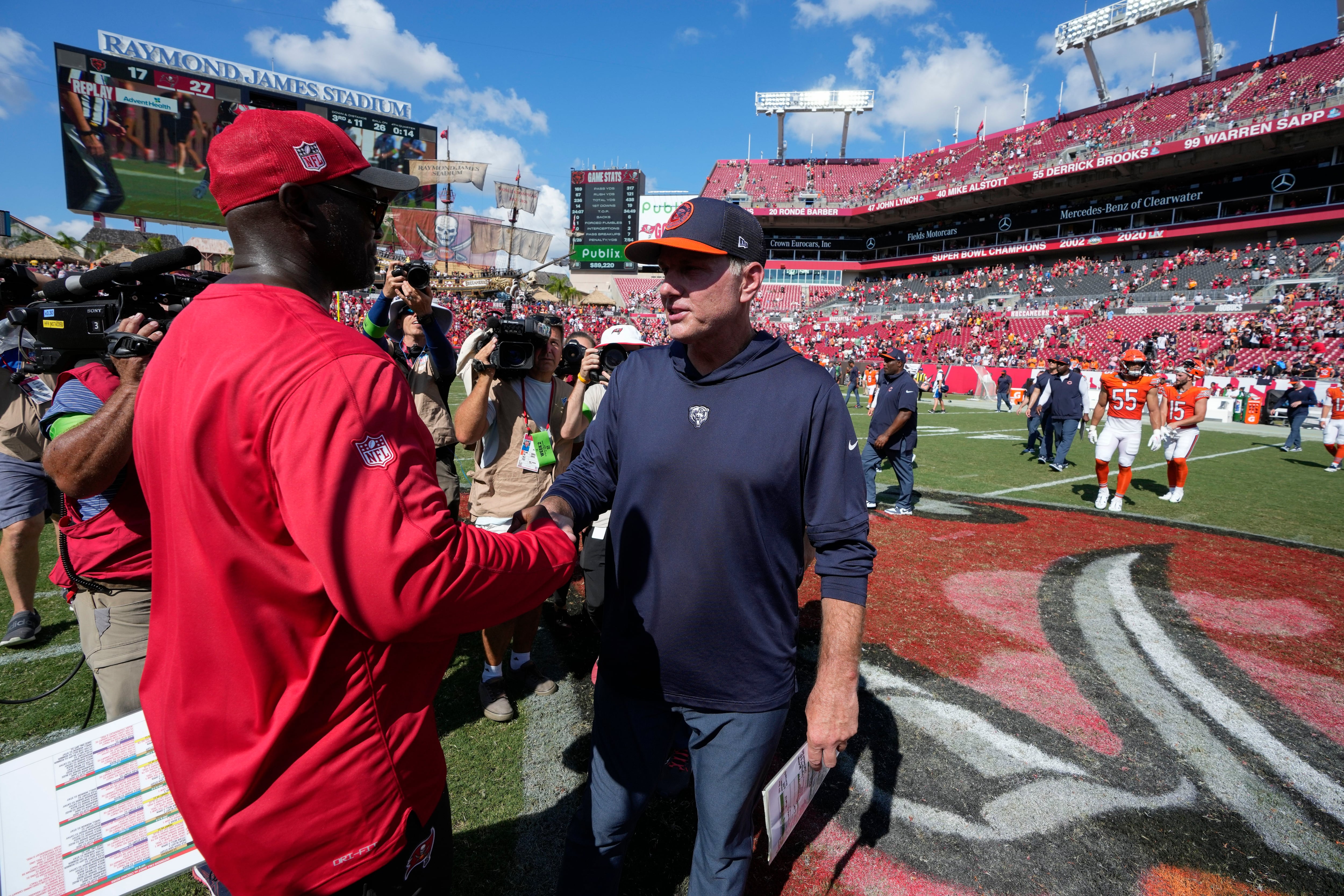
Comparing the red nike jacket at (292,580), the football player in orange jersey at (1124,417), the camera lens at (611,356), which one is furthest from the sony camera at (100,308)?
the football player in orange jersey at (1124,417)

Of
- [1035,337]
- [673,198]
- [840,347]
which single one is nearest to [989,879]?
[1035,337]

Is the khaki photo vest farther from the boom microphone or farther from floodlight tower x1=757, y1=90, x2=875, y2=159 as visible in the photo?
floodlight tower x1=757, y1=90, x2=875, y2=159

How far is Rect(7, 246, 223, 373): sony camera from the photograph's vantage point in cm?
204

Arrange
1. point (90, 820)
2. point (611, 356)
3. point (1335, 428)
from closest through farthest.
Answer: point (90, 820) < point (611, 356) < point (1335, 428)

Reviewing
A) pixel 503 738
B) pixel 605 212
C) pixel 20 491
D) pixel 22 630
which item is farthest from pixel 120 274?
pixel 605 212

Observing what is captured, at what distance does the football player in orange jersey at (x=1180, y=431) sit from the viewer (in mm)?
8992

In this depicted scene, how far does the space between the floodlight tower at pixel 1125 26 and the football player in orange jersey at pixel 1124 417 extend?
49.9 meters

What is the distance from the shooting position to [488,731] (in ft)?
10.9

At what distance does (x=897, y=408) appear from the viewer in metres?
7.83

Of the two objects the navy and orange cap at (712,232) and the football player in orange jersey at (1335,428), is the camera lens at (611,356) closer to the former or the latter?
the navy and orange cap at (712,232)

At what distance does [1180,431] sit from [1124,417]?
115 centimetres

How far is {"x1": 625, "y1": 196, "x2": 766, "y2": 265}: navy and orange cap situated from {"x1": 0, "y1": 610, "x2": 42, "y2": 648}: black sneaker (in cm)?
492

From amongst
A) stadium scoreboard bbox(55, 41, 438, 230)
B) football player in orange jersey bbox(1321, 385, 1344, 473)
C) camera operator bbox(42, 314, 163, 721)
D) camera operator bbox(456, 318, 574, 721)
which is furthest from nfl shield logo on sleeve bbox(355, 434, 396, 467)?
stadium scoreboard bbox(55, 41, 438, 230)

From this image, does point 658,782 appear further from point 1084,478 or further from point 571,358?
point 1084,478
